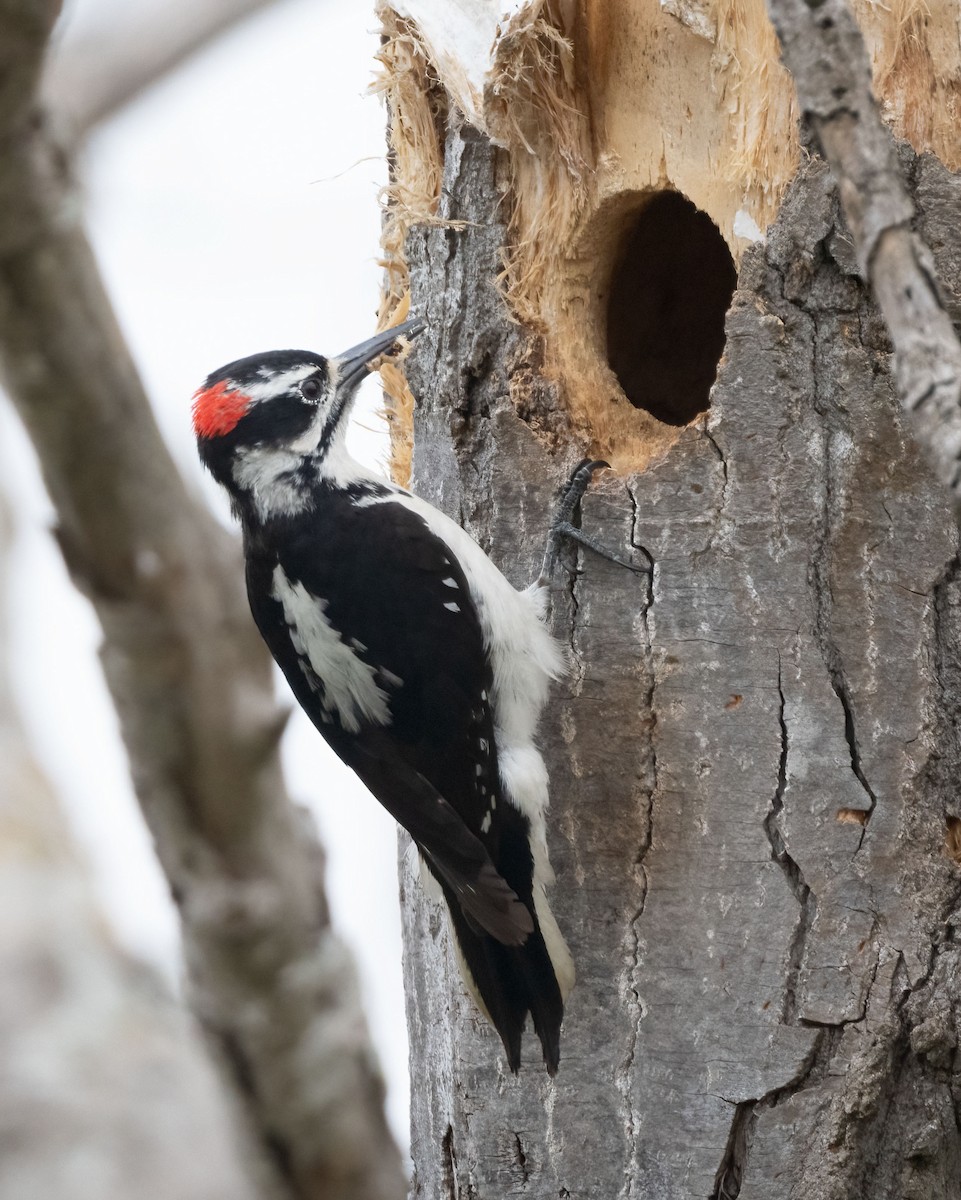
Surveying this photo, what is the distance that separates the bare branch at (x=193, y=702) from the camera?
2105mm

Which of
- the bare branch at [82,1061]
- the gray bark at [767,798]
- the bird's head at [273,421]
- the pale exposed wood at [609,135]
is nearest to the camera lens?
the gray bark at [767,798]

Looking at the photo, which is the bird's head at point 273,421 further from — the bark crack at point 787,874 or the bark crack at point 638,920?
the bark crack at point 787,874

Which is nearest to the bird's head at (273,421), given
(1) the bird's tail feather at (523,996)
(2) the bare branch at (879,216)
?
(1) the bird's tail feather at (523,996)

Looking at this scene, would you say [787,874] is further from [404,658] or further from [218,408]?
[218,408]

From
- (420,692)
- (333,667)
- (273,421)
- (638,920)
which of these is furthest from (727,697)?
(273,421)

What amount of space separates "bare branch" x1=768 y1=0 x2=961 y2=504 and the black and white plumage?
4.45ft

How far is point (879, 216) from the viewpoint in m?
1.34

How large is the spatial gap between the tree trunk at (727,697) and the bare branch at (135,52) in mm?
1313

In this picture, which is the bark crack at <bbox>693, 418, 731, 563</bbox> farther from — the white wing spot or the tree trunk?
the white wing spot

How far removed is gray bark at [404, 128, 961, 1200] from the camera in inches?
88.5

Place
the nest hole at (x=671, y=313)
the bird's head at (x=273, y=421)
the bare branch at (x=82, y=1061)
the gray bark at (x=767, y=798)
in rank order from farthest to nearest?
1. the bare branch at (x=82, y=1061)
2. the nest hole at (x=671, y=313)
3. the bird's head at (x=273, y=421)
4. the gray bark at (x=767, y=798)

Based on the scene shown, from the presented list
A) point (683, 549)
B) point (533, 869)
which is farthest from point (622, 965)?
point (683, 549)

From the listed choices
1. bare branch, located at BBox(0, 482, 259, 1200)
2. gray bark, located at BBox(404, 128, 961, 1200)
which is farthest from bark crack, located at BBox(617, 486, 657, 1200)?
bare branch, located at BBox(0, 482, 259, 1200)

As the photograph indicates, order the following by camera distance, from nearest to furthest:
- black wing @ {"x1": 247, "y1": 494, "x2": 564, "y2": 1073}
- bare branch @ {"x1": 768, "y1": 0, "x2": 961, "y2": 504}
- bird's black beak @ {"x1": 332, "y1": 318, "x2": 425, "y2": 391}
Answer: bare branch @ {"x1": 768, "y1": 0, "x2": 961, "y2": 504} < black wing @ {"x1": 247, "y1": 494, "x2": 564, "y2": 1073} < bird's black beak @ {"x1": 332, "y1": 318, "x2": 425, "y2": 391}
